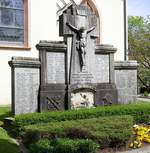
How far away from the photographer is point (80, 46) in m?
13.4

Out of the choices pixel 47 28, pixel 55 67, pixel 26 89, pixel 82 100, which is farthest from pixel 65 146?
pixel 47 28

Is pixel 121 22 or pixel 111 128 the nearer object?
pixel 111 128

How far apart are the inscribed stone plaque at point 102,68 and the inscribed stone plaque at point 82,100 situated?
0.70 metres

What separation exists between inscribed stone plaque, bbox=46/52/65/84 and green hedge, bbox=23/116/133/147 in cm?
308

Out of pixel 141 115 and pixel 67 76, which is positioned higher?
pixel 67 76

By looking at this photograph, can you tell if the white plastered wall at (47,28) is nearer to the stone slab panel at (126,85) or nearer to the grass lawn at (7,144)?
the stone slab panel at (126,85)

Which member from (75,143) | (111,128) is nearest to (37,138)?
(75,143)

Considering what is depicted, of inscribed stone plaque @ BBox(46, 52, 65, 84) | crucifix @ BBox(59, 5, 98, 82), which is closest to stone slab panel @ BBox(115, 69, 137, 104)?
crucifix @ BBox(59, 5, 98, 82)

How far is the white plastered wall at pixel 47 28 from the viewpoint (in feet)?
63.0

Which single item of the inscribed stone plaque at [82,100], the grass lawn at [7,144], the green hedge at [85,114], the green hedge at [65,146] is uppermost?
the inscribed stone plaque at [82,100]

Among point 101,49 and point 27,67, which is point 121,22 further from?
point 27,67

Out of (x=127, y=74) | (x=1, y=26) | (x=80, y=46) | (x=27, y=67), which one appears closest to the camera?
(x=27, y=67)

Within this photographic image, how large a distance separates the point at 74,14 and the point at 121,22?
10922 mm

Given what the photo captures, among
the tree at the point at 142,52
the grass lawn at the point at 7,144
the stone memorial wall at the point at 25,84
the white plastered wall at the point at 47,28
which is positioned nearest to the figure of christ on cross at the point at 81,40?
the stone memorial wall at the point at 25,84
